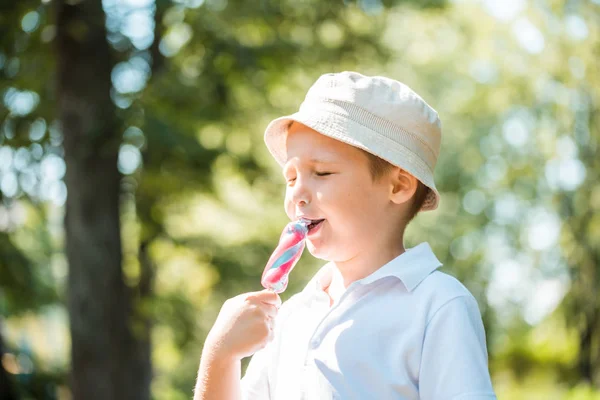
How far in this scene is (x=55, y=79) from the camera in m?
8.55

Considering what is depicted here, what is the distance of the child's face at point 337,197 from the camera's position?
1997 mm

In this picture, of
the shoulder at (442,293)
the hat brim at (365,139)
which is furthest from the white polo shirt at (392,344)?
the hat brim at (365,139)

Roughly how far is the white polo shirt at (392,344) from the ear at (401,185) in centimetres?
14

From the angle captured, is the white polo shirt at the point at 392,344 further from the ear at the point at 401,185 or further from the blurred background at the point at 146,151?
the blurred background at the point at 146,151

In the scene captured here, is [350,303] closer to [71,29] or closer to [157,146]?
[157,146]

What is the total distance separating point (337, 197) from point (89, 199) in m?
6.86

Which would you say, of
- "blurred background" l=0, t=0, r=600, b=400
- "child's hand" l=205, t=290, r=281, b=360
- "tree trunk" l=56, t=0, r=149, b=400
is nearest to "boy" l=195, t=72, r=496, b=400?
"child's hand" l=205, t=290, r=281, b=360

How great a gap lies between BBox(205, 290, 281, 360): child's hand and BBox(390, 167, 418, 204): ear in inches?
16.1

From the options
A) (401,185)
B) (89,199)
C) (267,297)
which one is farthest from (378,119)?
(89,199)

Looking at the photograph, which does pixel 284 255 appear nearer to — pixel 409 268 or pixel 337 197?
pixel 337 197

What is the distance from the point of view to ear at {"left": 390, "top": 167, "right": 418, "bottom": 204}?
2.06 metres

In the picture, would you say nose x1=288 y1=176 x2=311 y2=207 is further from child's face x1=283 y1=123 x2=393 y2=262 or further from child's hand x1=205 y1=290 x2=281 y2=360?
child's hand x1=205 y1=290 x2=281 y2=360

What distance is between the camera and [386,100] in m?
2.03

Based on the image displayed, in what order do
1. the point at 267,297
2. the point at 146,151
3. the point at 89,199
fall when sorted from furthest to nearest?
the point at 89,199, the point at 146,151, the point at 267,297
